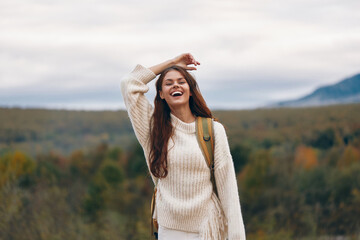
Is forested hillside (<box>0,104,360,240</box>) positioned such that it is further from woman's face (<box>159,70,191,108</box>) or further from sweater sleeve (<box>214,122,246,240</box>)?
woman's face (<box>159,70,191,108</box>)

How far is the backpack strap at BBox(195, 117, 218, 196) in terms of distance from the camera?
3689 mm

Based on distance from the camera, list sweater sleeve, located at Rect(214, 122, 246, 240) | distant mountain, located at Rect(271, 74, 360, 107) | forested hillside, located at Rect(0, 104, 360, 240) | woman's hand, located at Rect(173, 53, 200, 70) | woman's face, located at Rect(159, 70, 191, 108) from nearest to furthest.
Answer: sweater sleeve, located at Rect(214, 122, 246, 240) → woman's face, located at Rect(159, 70, 191, 108) → woman's hand, located at Rect(173, 53, 200, 70) → forested hillside, located at Rect(0, 104, 360, 240) → distant mountain, located at Rect(271, 74, 360, 107)

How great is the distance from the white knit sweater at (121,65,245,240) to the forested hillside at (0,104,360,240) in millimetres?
5286

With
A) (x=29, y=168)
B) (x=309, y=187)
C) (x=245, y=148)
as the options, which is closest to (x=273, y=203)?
(x=309, y=187)

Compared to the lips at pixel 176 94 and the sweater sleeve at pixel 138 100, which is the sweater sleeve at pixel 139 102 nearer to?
the sweater sleeve at pixel 138 100

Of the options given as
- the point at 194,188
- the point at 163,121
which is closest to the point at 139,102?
the point at 163,121

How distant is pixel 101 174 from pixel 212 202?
42.6m

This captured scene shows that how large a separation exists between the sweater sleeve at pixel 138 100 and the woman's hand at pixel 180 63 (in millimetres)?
60

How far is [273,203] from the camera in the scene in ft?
131

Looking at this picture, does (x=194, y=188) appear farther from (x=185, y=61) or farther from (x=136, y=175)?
(x=136, y=175)

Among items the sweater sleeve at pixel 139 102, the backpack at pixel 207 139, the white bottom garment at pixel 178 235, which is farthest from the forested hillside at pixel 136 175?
the backpack at pixel 207 139

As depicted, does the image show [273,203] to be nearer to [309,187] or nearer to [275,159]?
[309,187]

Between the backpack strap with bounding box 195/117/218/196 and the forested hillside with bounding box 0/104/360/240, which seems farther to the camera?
the forested hillside with bounding box 0/104/360/240

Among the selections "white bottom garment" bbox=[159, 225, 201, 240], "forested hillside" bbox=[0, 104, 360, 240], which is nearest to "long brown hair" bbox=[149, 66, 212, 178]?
"white bottom garment" bbox=[159, 225, 201, 240]
